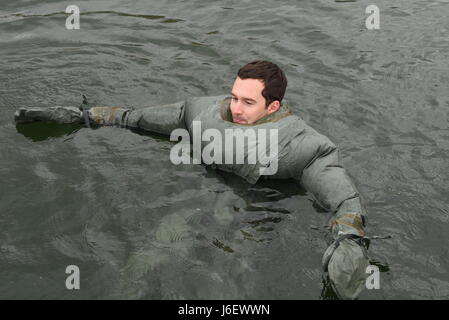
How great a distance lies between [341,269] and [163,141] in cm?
314

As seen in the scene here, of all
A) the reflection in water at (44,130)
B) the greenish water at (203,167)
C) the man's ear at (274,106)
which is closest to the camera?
the greenish water at (203,167)

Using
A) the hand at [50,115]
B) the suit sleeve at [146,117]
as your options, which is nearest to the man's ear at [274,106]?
the suit sleeve at [146,117]

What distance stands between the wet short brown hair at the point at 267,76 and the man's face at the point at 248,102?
0.04 metres

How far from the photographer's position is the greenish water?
454cm

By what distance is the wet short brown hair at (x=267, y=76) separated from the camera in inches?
220

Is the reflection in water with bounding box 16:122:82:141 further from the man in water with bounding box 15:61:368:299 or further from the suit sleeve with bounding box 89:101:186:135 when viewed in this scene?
the suit sleeve with bounding box 89:101:186:135

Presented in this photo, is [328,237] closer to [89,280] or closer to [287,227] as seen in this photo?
[287,227]

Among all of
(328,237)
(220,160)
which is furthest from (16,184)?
(328,237)

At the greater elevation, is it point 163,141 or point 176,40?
point 176,40

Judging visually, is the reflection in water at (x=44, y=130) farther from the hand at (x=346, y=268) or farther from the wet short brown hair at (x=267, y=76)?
the hand at (x=346, y=268)

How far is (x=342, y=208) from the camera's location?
194 inches

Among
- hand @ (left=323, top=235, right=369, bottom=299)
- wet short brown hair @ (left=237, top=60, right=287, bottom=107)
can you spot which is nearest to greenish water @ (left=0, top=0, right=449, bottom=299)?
hand @ (left=323, top=235, right=369, bottom=299)

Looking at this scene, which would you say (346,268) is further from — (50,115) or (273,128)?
(50,115)

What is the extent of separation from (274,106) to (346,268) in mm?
2230
